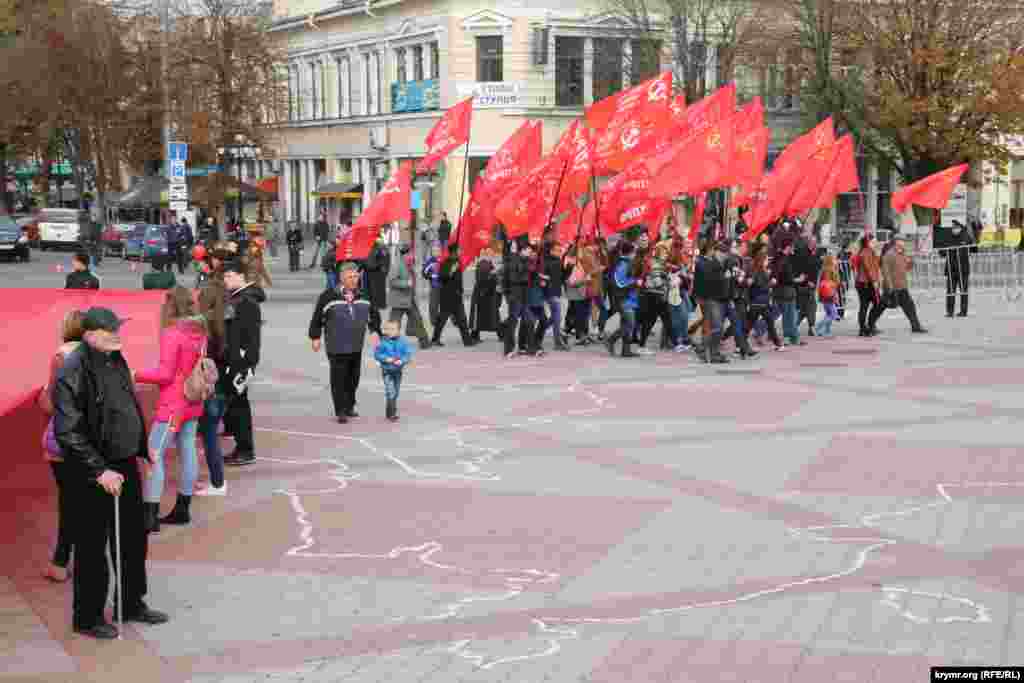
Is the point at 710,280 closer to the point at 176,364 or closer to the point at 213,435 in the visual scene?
the point at 213,435

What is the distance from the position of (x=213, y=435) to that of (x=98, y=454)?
3.44 metres

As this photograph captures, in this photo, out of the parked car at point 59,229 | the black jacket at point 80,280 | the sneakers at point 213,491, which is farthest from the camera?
the parked car at point 59,229

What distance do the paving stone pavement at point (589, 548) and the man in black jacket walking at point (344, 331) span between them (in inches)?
18.8

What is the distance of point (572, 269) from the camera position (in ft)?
71.0

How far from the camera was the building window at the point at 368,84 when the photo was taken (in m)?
→ 55.4

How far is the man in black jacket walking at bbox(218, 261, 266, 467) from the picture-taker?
38.3 feet

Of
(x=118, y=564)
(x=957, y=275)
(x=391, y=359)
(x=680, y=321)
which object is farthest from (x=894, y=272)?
Result: (x=118, y=564)

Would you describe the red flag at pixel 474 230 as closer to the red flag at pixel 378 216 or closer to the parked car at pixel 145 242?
the red flag at pixel 378 216

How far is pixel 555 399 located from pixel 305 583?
310 inches

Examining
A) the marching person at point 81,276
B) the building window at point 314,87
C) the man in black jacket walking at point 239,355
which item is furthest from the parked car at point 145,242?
the man in black jacket walking at point 239,355

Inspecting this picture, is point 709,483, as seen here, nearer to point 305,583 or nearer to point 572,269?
point 305,583

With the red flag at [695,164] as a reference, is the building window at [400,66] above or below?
above

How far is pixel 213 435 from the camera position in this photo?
11.1m

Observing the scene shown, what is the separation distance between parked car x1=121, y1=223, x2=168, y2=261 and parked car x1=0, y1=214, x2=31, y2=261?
3.30m
